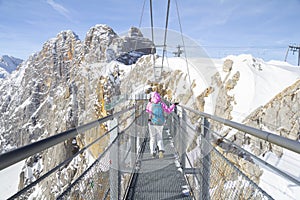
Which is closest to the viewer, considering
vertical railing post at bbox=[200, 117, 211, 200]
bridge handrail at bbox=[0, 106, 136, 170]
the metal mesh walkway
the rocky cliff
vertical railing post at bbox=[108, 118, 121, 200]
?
bridge handrail at bbox=[0, 106, 136, 170]

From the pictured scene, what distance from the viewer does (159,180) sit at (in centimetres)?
282

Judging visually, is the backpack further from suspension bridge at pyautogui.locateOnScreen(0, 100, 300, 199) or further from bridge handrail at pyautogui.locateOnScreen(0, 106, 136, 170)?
bridge handrail at pyautogui.locateOnScreen(0, 106, 136, 170)

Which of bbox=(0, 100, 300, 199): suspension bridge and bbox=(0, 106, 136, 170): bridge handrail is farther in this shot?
bbox=(0, 100, 300, 199): suspension bridge

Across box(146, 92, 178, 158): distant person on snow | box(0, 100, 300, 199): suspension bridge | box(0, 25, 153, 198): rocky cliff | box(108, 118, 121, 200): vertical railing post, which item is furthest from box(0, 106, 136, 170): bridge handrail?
box(0, 25, 153, 198): rocky cliff

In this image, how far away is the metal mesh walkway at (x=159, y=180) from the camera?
244cm

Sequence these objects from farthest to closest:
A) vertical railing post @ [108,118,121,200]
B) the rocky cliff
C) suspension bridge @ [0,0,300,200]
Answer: the rocky cliff, vertical railing post @ [108,118,121,200], suspension bridge @ [0,0,300,200]

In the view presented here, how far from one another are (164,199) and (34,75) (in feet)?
262

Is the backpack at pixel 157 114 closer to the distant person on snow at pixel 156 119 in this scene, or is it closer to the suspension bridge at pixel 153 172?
the distant person on snow at pixel 156 119

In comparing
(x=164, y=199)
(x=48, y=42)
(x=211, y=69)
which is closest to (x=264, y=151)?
(x=164, y=199)

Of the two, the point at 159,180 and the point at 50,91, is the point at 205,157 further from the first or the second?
the point at 50,91

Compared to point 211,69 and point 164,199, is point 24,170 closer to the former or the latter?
point 211,69

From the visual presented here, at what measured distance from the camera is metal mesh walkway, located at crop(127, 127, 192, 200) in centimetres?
244

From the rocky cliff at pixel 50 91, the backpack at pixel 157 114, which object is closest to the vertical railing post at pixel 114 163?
the backpack at pixel 157 114

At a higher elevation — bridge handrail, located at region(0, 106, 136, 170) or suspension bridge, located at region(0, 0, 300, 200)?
bridge handrail, located at region(0, 106, 136, 170)
